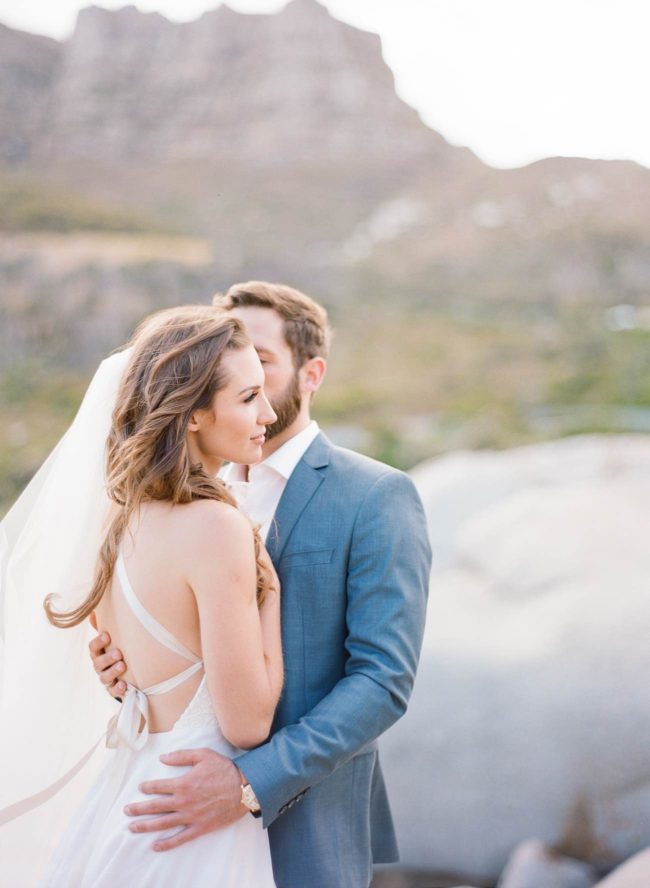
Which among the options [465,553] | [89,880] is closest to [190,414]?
[89,880]

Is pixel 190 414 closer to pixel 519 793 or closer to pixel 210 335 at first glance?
pixel 210 335

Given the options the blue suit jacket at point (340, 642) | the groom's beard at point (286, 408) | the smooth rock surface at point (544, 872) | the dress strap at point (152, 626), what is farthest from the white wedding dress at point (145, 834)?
the smooth rock surface at point (544, 872)

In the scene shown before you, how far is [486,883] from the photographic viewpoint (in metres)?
3.20

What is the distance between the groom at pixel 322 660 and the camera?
5.82ft

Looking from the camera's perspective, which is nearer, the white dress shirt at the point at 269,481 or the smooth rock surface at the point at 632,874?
the white dress shirt at the point at 269,481

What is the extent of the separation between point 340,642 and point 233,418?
0.58 m

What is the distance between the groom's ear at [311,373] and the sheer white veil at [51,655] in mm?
517

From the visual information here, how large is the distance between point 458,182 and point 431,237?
2140 mm

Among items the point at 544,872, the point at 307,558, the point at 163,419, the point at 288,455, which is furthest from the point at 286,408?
the point at 544,872

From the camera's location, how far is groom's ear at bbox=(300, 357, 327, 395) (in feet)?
7.59

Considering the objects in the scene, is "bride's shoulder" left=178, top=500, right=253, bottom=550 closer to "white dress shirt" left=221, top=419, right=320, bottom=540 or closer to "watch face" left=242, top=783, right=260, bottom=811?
"white dress shirt" left=221, top=419, right=320, bottom=540

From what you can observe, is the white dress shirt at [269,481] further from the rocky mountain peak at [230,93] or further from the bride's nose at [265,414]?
the rocky mountain peak at [230,93]

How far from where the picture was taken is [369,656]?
193cm

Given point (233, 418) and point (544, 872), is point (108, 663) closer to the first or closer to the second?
point (233, 418)
